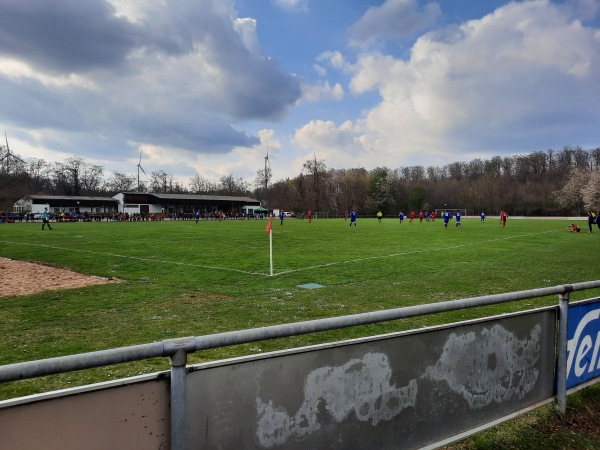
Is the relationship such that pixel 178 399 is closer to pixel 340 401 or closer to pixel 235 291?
pixel 340 401

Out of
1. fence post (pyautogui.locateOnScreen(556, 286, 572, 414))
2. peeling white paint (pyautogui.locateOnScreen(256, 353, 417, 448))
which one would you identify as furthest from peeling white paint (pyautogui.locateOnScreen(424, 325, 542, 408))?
peeling white paint (pyautogui.locateOnScreen(256, 353, 417, 448))

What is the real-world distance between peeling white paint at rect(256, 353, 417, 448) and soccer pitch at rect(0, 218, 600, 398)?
367 cm

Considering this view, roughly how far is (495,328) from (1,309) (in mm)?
10613

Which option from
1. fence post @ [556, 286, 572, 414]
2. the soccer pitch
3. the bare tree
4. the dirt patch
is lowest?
the dirt patch

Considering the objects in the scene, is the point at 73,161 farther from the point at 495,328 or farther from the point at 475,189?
the point at 495,328

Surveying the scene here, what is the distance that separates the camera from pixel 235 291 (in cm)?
1198

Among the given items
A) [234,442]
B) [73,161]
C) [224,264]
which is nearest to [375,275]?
[224,264]

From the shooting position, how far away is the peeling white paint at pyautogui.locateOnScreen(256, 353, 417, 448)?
2607 millimetres

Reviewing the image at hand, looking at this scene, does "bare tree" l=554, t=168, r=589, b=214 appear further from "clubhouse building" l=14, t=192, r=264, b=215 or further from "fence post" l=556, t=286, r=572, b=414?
"fence post" l=556, t=286, r=572, b=414

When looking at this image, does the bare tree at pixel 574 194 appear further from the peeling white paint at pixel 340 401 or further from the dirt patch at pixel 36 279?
the peeling white paint at pixel 340 401

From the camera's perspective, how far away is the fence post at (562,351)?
13.5ft

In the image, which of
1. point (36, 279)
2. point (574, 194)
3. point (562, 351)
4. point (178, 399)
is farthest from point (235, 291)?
point (574, 194)

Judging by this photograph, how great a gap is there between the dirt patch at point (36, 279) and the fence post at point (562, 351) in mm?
12612

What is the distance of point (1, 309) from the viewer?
9625mm
